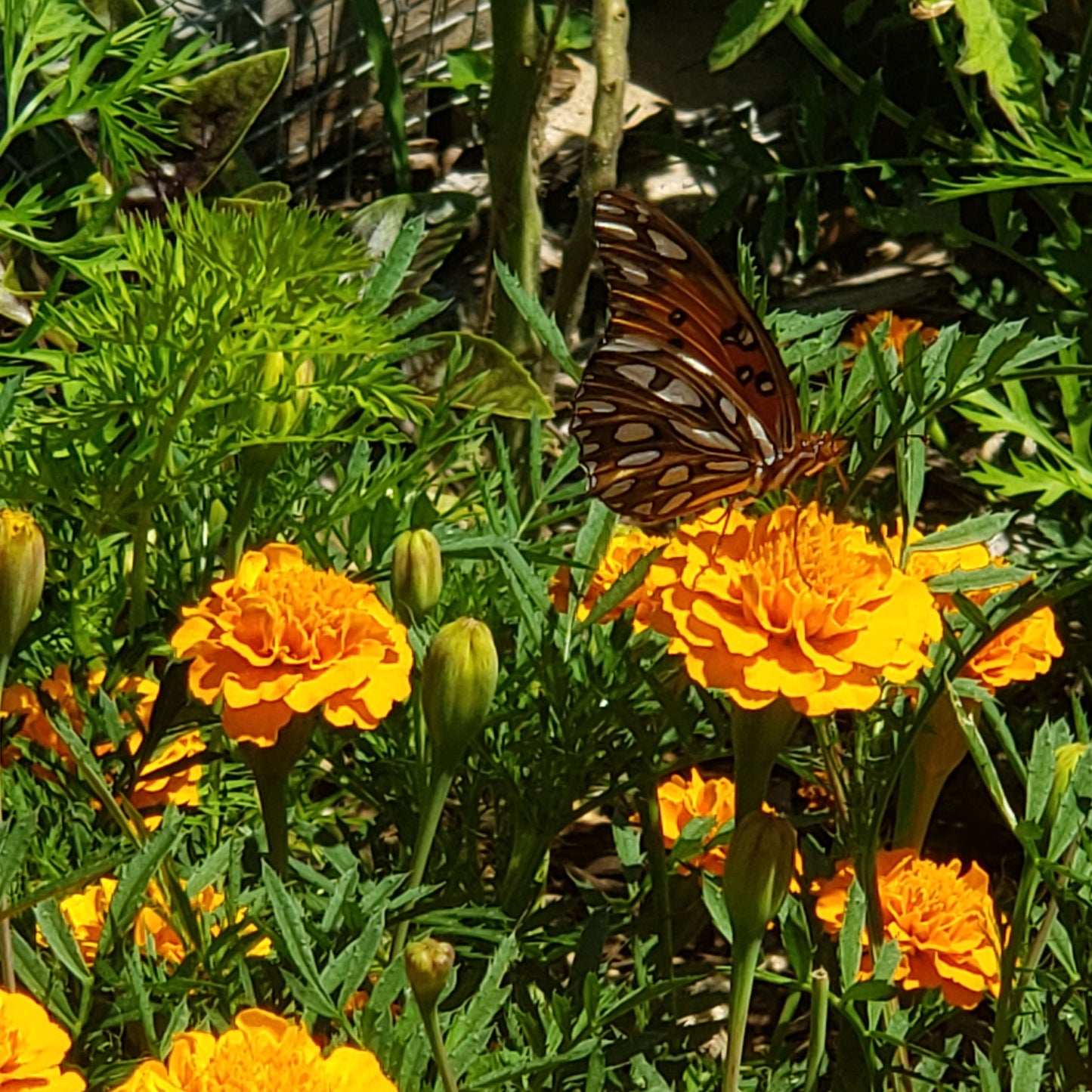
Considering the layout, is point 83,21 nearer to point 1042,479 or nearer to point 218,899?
point 218,899

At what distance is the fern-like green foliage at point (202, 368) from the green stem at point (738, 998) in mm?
542

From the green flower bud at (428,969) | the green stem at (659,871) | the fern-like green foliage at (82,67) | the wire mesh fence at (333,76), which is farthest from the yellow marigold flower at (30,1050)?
the wire mesh fence at (333,76)

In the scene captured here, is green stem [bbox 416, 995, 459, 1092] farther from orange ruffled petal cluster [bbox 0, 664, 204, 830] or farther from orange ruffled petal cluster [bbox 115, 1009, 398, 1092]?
orange ruffled petal cluster [bbox 0, 664, 204, 830]

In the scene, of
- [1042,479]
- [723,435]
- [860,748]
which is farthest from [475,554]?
[1042,479]

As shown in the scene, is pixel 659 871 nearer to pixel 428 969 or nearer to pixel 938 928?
pixel 938 928

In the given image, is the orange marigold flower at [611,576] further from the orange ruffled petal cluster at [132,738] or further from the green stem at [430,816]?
the orange ruffled petal cluster at [132,738]

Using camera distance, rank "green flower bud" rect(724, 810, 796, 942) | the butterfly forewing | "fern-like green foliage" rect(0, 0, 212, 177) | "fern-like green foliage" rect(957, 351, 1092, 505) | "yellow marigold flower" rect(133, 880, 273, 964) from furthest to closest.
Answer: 1. "fern-like green foliage" rect(957, 351, 1092, 505)
2. "fern-like green foliage" rect(0, 0, 212, 177)
3. the butterfly forewing
4. "yellow marigold flower" rect(133, 880, 273, 964)
5. "green flower bud" rect(724, 810, 796, 942)

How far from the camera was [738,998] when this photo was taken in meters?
1.00

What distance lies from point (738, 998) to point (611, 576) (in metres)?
0.40

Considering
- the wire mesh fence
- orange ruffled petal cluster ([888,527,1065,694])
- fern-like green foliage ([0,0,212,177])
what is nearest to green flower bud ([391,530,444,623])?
orange ruffled petal cluster ([888,527,1065,694])

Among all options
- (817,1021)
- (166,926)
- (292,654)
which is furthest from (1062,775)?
(166,926)

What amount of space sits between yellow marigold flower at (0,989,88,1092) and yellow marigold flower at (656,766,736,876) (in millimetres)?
624

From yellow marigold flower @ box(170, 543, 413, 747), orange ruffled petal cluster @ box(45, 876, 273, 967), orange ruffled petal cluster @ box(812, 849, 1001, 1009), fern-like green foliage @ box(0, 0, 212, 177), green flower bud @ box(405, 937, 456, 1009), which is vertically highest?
fern-like green foliage @ box(0, 0, 212, 177)

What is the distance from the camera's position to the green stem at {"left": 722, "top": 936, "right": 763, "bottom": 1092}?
0.99 meters
